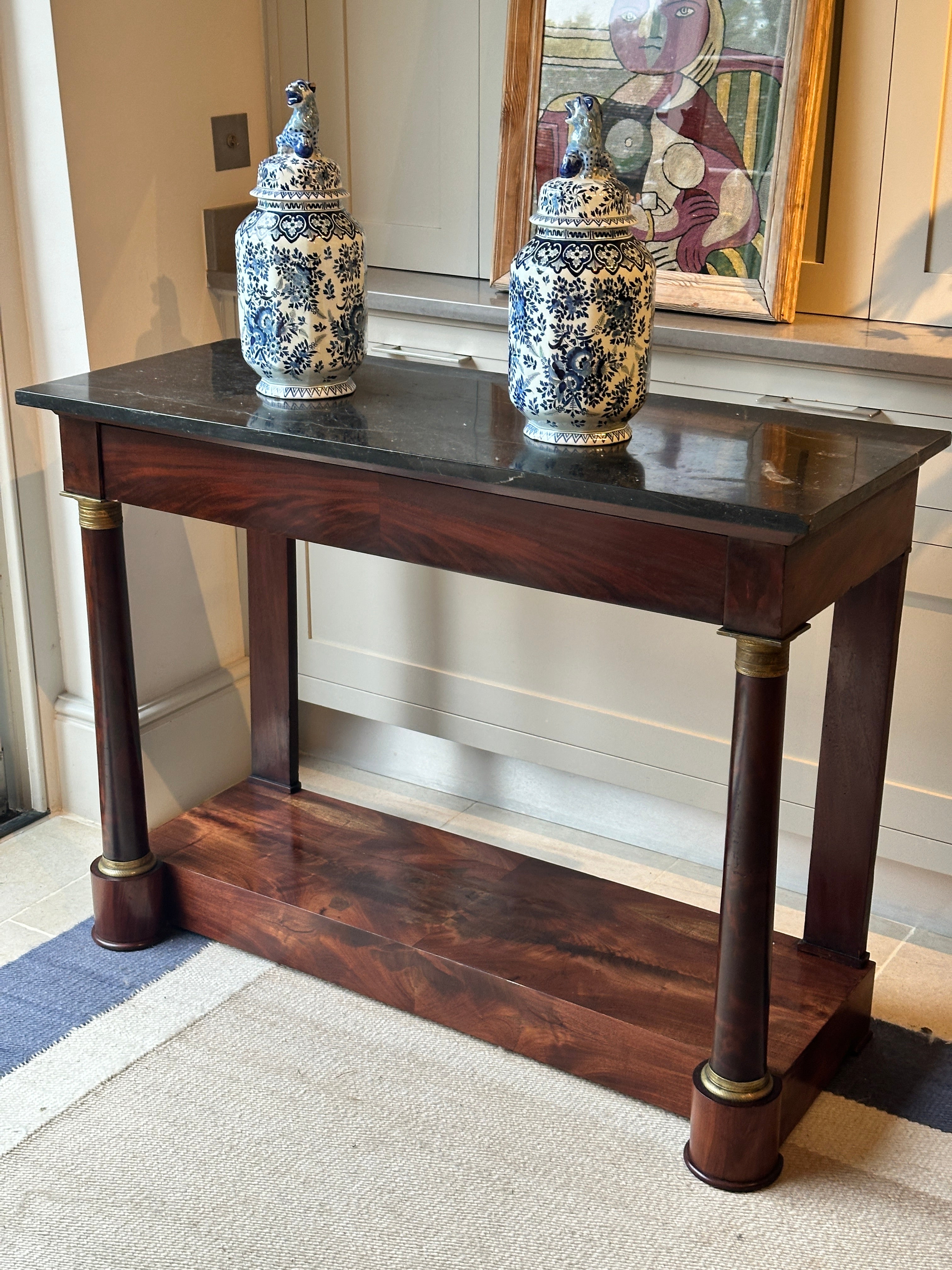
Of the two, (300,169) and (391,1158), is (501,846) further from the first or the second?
(300,169)

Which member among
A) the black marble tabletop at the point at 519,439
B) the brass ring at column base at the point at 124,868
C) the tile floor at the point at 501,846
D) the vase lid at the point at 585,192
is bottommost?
the tile floor at the point at 501,846

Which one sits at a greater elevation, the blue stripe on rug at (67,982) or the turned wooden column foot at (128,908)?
the turned wooden column foot at (128,908)

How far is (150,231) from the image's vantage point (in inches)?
95.9

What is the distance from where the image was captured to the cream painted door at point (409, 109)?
2408 millimetres

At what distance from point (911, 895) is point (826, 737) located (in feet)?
2.01

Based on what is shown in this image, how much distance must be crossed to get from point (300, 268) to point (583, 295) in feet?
1.35

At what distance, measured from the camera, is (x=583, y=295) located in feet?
5.06

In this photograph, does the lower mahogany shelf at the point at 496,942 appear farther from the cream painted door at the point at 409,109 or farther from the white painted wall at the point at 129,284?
the cream painted door at the point at 409,109

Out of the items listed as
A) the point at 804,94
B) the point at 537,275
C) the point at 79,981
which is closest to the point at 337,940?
the point at 79,981

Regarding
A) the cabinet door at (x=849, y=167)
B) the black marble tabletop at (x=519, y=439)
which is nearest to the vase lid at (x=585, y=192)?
the black marble tabletop at (x=519, y=439)

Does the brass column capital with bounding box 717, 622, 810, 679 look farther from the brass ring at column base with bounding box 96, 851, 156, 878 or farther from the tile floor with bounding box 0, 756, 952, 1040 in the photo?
the brass ring at column base with bounding box 96, 851, 156, 878

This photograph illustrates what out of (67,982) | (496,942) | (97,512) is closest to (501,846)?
(496,942)

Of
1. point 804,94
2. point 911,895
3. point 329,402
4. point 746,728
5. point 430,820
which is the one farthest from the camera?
point 430,820

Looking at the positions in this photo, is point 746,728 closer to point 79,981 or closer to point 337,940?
point 337,940
